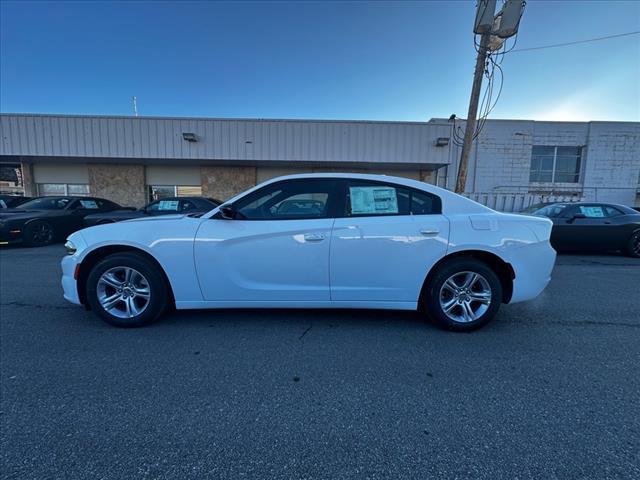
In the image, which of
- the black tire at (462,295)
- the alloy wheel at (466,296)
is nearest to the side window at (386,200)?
the black tire at (462,295)

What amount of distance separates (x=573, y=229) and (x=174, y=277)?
848 cm

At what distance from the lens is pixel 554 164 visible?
13.4m

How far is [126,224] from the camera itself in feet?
10.0

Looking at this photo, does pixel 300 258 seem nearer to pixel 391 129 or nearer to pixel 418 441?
pixel 418 441

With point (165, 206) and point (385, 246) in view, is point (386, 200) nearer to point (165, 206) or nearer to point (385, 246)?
point (385, 246)

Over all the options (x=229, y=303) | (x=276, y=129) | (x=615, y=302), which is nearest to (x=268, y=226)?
(x=229, y=303)

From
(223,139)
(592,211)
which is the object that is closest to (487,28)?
(592,211)

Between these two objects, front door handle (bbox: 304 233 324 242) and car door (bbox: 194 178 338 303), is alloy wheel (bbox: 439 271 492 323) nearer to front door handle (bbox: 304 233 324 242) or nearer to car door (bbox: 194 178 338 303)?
car door (bbox: 194 178 338 303)

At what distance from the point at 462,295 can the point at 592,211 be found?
6.60 m

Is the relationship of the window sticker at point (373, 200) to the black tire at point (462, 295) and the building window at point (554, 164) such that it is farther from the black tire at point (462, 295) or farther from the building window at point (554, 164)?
the building window at point (554, 164)

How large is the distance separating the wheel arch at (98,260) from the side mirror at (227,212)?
0.83 m

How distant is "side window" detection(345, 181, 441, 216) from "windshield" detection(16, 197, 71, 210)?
9.84 meters

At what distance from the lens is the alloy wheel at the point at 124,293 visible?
302 cm

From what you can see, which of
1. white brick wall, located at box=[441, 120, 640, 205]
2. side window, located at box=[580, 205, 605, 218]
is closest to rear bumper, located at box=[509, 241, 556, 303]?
side window, located at box=[580, 205, 605, 218]
